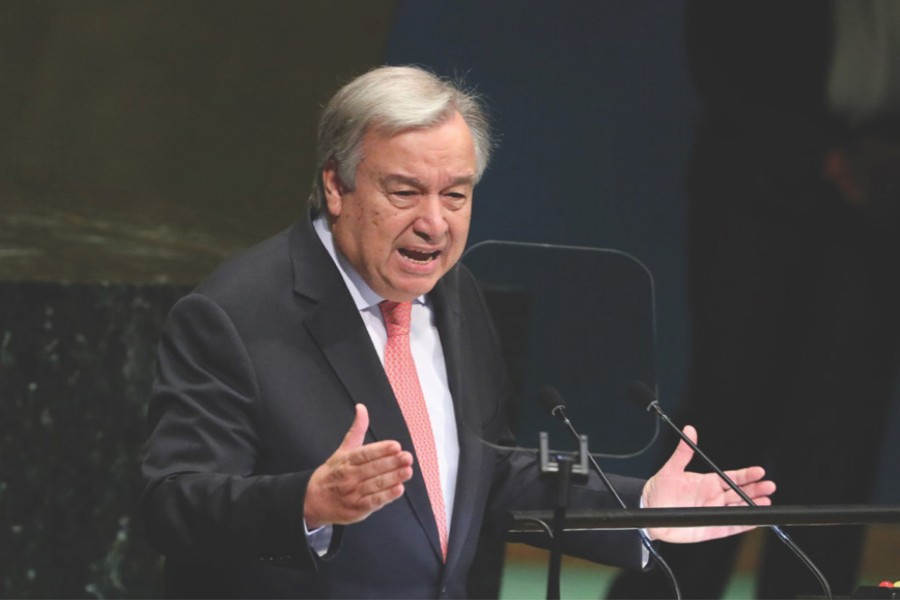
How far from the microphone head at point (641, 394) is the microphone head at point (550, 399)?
0.12m

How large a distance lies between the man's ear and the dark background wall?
124 centimetres

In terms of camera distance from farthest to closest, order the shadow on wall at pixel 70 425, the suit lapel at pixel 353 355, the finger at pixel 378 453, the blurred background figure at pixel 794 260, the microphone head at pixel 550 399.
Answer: the blurred background figure at pixel 794 260 < the shadow on wall at pixel 70 425 < the suit lapel at pixel 353 355 < the microphone head at pixel 550 399 < the finger at pixel 378 453

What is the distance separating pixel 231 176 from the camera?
11.9 ft

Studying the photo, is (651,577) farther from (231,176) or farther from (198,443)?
(198,443)

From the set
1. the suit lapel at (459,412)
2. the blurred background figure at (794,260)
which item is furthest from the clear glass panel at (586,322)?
the blurred background figure at (794,260)

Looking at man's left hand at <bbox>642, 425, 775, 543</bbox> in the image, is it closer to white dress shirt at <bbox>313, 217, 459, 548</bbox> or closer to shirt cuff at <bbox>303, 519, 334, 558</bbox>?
white dress shirt at <bbox>313, 217, 459, 548</bbox>

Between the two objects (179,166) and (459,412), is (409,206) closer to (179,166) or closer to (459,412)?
(459,412)

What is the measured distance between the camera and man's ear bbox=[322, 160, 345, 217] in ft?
7.60

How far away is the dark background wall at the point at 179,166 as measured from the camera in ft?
11.1

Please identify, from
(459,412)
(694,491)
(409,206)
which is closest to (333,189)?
(409,206)

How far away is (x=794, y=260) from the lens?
13.3 feet

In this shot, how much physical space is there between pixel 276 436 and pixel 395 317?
0.31 metres

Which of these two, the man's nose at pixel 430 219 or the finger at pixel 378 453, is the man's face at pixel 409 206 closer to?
the man's nose at pixel 430 219

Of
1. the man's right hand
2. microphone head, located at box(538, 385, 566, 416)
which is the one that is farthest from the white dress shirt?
the man's right hand
